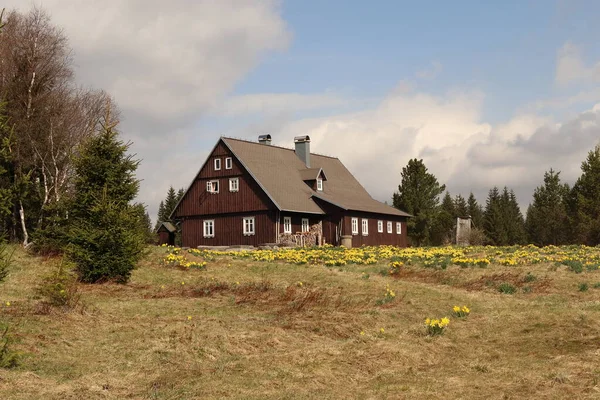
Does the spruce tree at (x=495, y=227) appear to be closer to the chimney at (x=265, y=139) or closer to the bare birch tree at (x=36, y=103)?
the chimney at (x=265, y=139)

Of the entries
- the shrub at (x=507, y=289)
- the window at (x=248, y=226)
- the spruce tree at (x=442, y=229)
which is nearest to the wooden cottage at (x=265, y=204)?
the window at (x=248, y=226)

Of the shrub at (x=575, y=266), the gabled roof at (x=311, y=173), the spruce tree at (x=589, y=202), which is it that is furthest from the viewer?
the spruce tree at (x=589, y=202)

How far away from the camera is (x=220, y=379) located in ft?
32.2

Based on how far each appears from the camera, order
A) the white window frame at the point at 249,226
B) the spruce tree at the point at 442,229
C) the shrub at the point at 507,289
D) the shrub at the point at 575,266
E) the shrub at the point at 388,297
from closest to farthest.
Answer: the shrub at the point at 388,297
the shrub at the point at 507,289
the shrub at the point at 575,266
the white window frame at the point at 249,226
the spruce tree at the point at 442,229

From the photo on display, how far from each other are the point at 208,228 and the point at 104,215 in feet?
91.1

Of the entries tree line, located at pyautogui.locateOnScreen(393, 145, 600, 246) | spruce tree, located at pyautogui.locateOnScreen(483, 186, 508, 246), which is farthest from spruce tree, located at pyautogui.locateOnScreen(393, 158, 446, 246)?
spruce tree, located at pyautogui.locateOnScreen(483, 186, 508, 246)

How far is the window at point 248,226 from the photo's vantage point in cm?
4606

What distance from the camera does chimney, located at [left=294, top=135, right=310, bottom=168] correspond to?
54.4 meters

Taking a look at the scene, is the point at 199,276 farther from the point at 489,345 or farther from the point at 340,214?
the point at 340,214

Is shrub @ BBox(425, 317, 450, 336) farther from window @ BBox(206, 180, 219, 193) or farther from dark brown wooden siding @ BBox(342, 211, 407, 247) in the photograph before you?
window @ BBox(206, 180, 219, 193)

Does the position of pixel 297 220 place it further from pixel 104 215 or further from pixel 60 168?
pixel 104 215

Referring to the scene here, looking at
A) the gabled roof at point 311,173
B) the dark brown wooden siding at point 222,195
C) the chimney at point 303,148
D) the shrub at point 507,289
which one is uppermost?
the chimney at point 303,148

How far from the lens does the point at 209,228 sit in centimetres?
4831

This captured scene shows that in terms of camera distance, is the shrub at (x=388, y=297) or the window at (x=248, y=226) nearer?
the shrub at (x=388, y=297)
